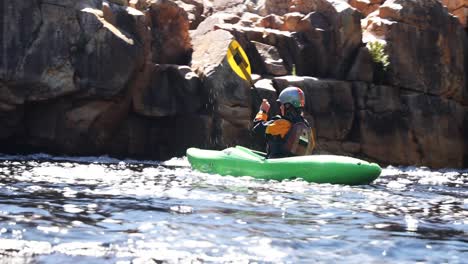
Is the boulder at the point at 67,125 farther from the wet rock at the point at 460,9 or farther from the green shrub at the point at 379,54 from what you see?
the wet rock at the point at 460,9

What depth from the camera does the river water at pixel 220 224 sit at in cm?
423

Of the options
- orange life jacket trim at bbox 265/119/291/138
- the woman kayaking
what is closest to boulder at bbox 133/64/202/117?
the woman kayaking

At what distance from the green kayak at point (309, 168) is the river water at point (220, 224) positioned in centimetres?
75

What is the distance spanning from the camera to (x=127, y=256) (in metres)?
4.04

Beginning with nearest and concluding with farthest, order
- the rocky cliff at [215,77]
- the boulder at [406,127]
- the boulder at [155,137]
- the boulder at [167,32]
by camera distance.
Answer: the rocky cliff at [215,77], the boulder at [155,137], the boulder at [167,32], the boulder at [406,127]

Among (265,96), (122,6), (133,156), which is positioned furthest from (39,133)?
(265,96)

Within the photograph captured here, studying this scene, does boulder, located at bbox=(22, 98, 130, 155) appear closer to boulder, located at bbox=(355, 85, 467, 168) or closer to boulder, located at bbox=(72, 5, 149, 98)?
boulder, located at bbox=(72, 5, 149, 98)

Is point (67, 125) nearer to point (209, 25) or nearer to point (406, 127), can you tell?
point (209, 25)

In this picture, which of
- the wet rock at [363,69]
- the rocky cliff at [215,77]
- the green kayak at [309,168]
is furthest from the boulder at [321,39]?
the green kayak at [309,168]

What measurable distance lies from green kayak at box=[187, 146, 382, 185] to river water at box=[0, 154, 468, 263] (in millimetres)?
745

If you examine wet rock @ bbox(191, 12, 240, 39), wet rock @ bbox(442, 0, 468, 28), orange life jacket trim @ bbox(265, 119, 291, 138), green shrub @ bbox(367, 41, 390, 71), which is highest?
wet rock @ bbox(442, 0, 468, 28)

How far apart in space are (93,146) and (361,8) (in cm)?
1292

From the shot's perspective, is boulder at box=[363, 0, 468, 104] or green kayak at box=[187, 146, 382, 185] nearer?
green kayak at box=[187, 146, 382, 185]

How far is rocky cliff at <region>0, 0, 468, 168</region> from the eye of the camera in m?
16.1
